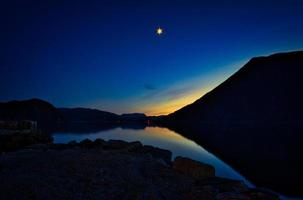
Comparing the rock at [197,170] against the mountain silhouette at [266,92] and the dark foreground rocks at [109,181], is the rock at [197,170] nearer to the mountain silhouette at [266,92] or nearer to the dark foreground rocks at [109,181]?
the dark foreground rocks at [109,181]

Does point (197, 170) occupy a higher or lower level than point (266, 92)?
lower

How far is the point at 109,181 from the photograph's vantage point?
13.8 m

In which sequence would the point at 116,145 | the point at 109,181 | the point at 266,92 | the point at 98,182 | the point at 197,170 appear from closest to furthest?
the point at 98,182, the point at 109,181, the point at 197,170, the point at 116,145, the point at 266,92

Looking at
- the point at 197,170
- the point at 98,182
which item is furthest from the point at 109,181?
the point at 197,170

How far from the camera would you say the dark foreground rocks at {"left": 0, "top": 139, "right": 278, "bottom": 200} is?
11.6 m

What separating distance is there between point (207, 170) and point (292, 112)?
134626 mm

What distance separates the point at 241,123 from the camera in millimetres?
153250

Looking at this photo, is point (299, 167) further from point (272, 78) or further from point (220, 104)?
point (220, 104)

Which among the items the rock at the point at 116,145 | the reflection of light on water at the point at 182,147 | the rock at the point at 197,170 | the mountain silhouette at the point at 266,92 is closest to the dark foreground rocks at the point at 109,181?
the rock at the point at 197,170

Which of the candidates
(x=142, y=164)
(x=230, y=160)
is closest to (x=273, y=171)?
(x=230, y=160)

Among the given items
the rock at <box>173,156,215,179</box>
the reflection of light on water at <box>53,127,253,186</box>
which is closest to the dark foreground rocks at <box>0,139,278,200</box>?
the rock at <box>173,156,215,179</box>

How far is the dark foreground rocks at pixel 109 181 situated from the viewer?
11625mm

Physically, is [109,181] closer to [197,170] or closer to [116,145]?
[197,170]

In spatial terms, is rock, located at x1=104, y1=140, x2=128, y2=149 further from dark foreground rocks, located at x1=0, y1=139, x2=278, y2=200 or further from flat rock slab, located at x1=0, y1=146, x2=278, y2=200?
flat rock slab, located at x1=0, y1=146, x2=278, y2=200
